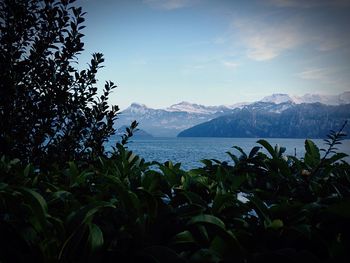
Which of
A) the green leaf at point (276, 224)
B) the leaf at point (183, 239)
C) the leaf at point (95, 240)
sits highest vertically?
the green leaf at point (276, 224)

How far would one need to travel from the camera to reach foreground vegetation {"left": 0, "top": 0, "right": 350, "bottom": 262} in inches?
44.8

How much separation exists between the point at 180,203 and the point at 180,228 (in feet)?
1.31

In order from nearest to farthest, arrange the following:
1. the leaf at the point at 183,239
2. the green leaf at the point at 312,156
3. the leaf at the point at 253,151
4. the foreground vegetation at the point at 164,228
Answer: the foreground vegetation at the point at 164,228 < the leaf at the point at 183,239 < the green leaf at the point at 312,156 < the leaf at the point at 253,151

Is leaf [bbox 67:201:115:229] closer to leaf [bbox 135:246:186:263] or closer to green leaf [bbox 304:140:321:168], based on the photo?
leaf [bbox 135:246:186:263]

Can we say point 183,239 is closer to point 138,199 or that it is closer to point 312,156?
point 138,199

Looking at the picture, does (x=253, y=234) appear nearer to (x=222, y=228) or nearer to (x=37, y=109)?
(x=222, y=228)

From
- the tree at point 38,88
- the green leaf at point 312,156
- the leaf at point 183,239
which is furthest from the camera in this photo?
the tree at point 38,88

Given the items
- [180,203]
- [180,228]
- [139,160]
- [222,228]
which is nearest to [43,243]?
[180,228]

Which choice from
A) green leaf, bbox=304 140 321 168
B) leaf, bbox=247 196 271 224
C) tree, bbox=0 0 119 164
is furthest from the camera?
tree, bbox=0 0 119 164

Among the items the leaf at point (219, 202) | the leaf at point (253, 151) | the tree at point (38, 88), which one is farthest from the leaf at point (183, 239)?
the tree at point (38, 88)

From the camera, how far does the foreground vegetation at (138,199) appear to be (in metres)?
1.14

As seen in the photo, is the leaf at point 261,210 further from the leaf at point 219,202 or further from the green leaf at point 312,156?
the green leaf at point 312,156

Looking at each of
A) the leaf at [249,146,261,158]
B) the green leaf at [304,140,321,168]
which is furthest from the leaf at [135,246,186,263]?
the green leaf at [304,140,321,168]

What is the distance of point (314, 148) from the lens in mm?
2678
